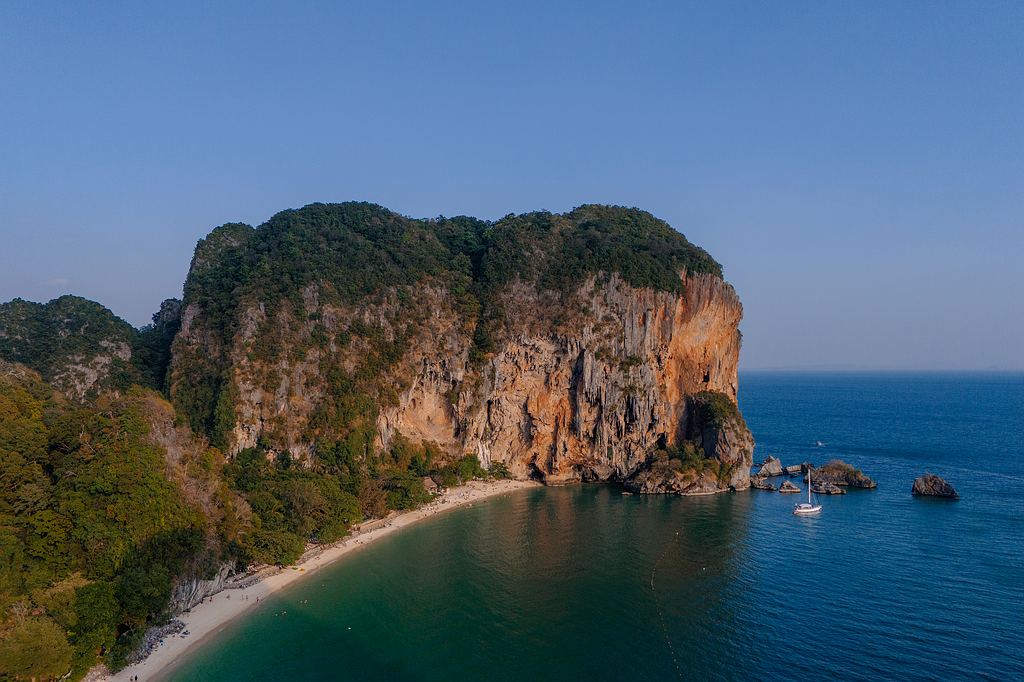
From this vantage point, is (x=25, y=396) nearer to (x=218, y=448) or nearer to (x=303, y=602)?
(x=218, y=448)

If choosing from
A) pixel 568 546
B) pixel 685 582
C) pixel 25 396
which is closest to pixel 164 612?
pixel 25 396

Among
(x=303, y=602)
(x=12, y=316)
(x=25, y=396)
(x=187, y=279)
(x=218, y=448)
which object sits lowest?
(x=303, y=602)

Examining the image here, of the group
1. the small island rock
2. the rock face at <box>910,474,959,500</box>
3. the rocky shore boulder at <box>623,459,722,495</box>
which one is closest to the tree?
the rocky shore boulder at <box>623,459,722,495</box>

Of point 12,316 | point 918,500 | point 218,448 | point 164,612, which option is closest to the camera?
point 164,612

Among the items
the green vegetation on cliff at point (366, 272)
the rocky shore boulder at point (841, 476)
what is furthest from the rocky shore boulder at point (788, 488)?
the green vegetation on cliff at point (366, 272)

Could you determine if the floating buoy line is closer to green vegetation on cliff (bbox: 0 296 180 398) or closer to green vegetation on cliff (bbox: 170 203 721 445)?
green vegetation on cliff (bbox: 170 203 721 445)

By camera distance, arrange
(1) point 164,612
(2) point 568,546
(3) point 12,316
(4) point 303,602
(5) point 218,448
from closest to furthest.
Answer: (1) point 164,612 < (4) point 303,602 < (2) point 568,546 < (5) point 218,448 < (3) point 12,316

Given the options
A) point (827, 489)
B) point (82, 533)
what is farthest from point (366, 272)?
point (827, 489)

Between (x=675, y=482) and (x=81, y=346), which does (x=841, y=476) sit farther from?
(x=81, y=346)
